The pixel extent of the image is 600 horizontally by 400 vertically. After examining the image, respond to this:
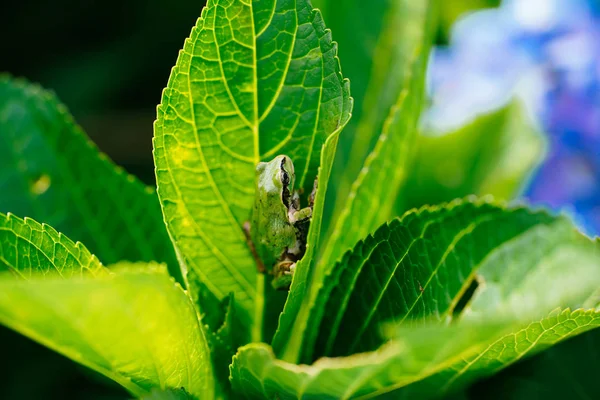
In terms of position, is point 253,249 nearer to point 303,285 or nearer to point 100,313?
point 303,285

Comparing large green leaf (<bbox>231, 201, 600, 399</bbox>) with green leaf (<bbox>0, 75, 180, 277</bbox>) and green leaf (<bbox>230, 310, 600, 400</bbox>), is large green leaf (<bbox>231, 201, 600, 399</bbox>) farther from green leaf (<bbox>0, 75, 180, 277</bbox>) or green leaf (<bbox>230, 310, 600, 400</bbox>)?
green leaf (<bbox>0, 75, 180, 277</bbox>)

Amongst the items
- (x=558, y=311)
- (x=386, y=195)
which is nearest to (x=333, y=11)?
(x=386, y=195)

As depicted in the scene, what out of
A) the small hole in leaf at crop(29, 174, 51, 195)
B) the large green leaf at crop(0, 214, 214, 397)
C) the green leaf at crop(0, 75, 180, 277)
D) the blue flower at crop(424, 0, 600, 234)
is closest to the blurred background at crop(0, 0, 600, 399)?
the blue flower at crop(424, 0, 600, 234)

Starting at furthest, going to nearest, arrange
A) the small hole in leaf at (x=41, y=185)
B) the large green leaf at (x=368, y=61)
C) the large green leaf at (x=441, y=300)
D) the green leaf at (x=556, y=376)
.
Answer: the large green leaf at (x=368, y=61) < the small hole in leaf at (x=41, y=185) < the green leaf at (x=556, y=376) < the large green leaf at (x=441, y=300)

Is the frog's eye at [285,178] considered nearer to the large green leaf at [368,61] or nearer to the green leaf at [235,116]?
the green leaf at [235,116]

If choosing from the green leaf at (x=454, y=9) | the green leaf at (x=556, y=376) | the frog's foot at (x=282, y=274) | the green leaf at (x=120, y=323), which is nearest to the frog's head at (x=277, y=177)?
the frog's foot at (x=282, y=274)

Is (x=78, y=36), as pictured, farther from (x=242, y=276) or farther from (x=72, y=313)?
(x=72, y=313)
